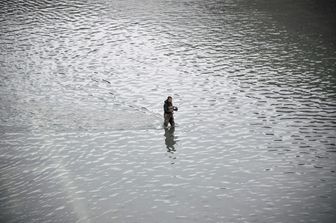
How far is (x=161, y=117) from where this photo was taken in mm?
24594

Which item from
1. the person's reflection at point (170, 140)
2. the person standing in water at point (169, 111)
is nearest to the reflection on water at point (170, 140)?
the person's reflection at point (170, 140)

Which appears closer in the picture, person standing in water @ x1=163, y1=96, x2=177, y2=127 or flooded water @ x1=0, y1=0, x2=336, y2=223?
flooded water @ x1=0, y1=0, x2=336, y2=223

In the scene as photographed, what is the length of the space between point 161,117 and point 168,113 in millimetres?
1809

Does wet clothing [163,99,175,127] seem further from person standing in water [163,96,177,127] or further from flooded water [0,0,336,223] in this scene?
flooded water [0,0,336,223]

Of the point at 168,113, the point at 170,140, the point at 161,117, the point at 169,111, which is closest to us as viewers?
the point at 170,140

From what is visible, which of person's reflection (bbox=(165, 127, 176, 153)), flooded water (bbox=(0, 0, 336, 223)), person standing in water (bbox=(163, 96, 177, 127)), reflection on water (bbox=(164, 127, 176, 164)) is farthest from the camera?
person standing in water (bbox=(163, 96, 177, 127))

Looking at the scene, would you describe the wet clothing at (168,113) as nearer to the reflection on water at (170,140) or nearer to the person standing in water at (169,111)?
the person standing in water at (169,111)

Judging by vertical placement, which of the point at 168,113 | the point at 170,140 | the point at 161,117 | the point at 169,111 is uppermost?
the point at 169,111

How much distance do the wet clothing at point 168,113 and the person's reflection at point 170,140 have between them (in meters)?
0.33

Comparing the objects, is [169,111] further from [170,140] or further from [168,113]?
[170,140]

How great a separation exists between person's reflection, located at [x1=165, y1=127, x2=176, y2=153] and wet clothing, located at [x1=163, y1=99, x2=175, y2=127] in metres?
0.33

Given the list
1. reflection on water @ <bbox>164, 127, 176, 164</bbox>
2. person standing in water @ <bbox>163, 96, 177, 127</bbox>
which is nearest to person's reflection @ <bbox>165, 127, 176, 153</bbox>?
reflection on water @ <bbox>164, 127, 176, 164</bbox>

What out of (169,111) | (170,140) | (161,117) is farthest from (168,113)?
(161,117)

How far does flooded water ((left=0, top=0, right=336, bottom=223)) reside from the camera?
17.5m
